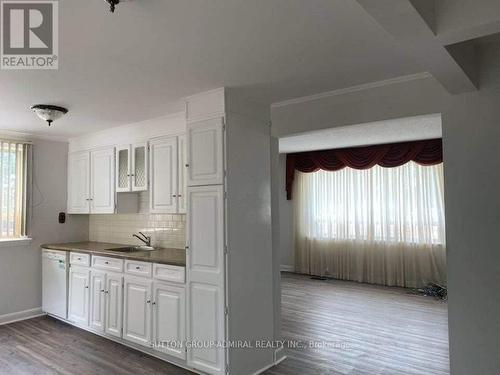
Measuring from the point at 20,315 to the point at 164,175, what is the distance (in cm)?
287

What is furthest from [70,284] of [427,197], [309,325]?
[427,197]

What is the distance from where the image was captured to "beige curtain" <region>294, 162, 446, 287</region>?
18.7 feet

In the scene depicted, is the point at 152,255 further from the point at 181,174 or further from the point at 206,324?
the point at 206,324

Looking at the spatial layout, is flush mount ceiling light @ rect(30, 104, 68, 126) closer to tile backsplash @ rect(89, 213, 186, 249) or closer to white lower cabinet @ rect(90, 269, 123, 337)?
tile backsplash @ rect(89, 213, 186, 249)

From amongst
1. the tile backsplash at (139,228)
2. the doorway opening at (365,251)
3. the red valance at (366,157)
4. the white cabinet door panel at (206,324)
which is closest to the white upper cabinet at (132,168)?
the tile backsplash at (139,228)

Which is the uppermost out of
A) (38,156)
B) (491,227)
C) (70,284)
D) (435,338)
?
(38,156)

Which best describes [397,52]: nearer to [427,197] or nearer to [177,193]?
[177,193]

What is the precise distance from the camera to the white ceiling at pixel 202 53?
1.68m

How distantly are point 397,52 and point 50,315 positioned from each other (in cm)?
506

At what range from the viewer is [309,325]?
13.8 ft

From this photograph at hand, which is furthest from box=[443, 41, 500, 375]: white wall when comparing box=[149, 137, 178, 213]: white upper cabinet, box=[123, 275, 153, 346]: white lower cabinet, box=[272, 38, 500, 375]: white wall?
box=[123, 275, 153, 346]: white lower cabinet

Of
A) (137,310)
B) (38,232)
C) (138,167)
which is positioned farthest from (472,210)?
(38,232)

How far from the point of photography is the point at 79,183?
4.77 metres

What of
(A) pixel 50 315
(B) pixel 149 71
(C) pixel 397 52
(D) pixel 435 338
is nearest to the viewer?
(C) pixel 397 52
